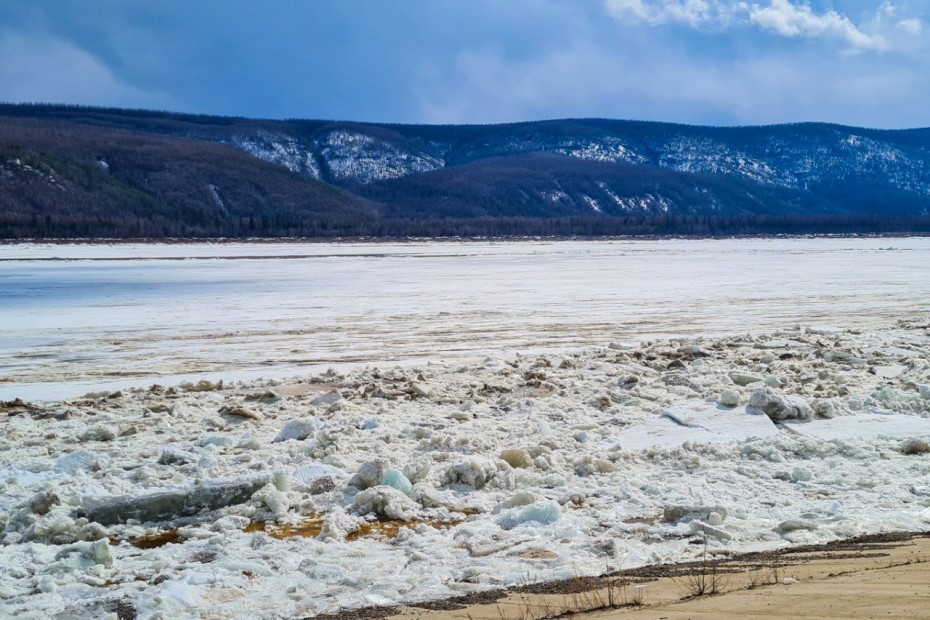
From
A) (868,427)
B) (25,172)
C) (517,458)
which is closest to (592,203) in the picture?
(25,172)

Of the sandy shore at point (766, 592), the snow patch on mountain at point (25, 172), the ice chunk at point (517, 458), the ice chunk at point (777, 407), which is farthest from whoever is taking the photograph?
the snow patch on mountain at point (25, 172)

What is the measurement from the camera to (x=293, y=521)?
20.9ft

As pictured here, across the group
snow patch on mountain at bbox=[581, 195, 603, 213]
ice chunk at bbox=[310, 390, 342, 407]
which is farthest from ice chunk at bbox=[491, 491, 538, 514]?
snow patch on mountain at bbox=[581, 195, 603, 213]

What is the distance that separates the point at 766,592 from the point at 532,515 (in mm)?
2331

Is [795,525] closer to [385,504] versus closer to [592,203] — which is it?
[385,504]

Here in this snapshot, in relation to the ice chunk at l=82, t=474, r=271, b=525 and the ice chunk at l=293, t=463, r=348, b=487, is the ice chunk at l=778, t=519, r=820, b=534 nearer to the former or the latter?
the ice chunk at l=293, t=463, r=348, b=487

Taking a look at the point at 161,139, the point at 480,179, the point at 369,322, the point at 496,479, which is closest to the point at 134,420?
the point at 496,479

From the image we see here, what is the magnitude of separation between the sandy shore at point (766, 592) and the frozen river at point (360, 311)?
7927 mm

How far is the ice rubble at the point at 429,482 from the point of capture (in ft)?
17.5

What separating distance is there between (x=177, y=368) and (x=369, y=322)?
5.62 m

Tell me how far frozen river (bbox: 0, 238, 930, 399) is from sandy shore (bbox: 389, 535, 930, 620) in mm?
7927

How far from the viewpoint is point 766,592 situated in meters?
4.07

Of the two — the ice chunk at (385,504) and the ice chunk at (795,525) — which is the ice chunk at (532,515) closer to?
the ice chunk at (385,504)

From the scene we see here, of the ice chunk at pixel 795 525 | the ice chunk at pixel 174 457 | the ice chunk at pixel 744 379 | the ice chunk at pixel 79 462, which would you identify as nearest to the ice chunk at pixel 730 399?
the ice chunk at pixel 744 379
